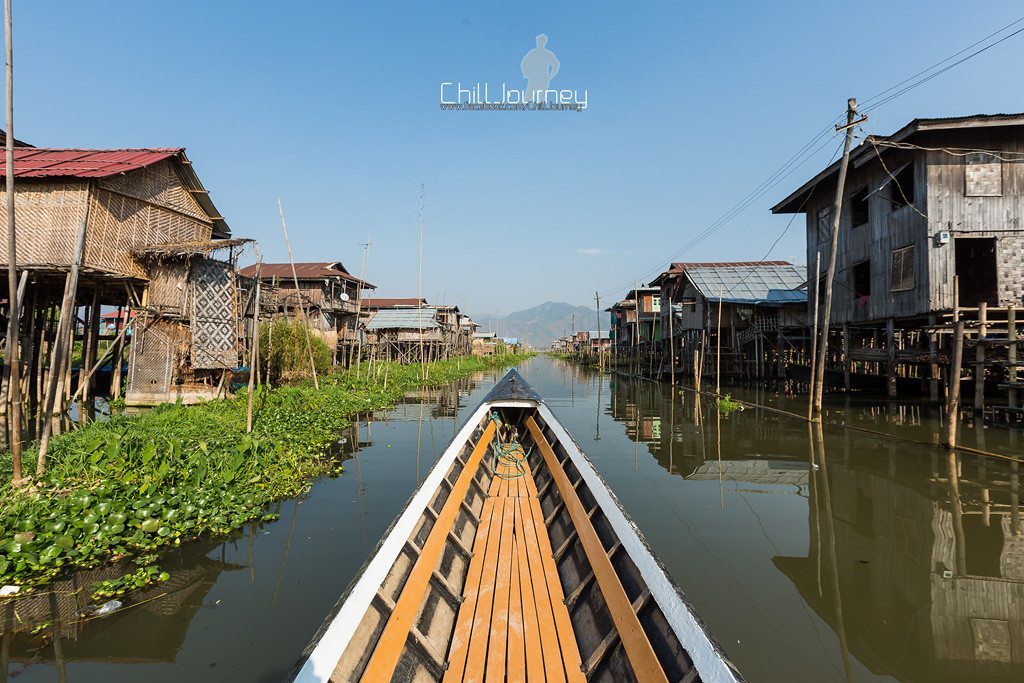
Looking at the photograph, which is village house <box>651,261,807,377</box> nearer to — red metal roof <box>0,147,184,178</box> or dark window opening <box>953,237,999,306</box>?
dark window opening <box>953,237,999,306</box>

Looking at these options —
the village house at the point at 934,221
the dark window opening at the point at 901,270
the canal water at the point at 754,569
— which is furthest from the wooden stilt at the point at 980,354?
the dark window opening at the point at 901,270

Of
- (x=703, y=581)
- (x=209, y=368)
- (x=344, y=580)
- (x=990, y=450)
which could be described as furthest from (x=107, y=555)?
(x=990, y=450)

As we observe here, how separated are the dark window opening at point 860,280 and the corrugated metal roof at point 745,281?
17.6 ft

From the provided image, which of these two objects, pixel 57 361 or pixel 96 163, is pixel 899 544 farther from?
pixel 96 163

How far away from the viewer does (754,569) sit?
5078 millimetres

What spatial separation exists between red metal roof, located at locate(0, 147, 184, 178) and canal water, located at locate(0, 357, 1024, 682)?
10112mm

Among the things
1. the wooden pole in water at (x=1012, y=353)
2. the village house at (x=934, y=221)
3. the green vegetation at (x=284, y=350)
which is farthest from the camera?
the green vegetation at (x=284, y=350)

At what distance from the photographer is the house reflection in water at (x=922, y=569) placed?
12.2 feet

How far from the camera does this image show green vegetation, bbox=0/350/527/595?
185 inches

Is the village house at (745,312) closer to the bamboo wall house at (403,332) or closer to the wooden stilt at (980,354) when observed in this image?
the wooden stilt at (980,354)

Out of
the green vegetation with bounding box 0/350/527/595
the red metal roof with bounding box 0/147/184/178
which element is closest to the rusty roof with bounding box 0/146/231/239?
the red metal roof with bounding box 0/147/184/178

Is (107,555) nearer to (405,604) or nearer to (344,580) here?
(344,580)

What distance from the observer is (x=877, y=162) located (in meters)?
15.4

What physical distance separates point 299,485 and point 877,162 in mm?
18386
